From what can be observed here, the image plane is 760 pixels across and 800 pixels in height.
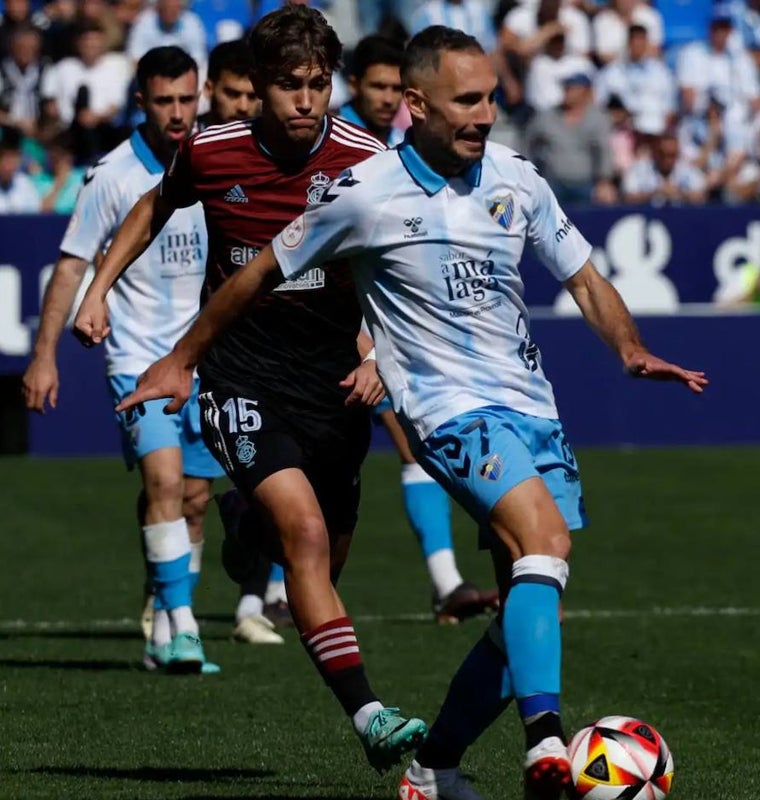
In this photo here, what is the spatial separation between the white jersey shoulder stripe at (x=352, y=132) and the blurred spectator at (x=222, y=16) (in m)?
13.8

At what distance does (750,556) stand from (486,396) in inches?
272

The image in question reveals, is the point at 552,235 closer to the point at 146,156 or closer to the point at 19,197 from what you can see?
the point at 146,156

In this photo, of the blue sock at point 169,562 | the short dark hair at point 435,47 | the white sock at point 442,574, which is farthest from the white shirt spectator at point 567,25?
the short dark hair at point 435,47

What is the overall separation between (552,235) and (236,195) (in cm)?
123

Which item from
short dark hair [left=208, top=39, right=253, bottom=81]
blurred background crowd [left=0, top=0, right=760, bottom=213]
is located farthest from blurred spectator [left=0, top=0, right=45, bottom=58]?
short dark hair [left=208, top=39, right=253, bottom=81]

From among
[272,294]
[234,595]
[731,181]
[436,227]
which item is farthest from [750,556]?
[731,181]

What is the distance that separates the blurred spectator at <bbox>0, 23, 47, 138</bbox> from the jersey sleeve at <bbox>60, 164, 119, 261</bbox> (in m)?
10.9

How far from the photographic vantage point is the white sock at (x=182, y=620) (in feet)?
27.5

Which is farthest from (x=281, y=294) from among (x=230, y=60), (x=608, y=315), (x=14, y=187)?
(x=14, y=187)

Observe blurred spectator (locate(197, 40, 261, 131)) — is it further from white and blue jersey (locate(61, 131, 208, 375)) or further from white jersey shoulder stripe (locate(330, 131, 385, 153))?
white jersey shoulder stripe (locate(330, 131, 385, 153))

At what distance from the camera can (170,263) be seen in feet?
28.9

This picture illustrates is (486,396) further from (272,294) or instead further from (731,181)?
(731,181)

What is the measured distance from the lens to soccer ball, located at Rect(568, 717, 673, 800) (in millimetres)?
5332

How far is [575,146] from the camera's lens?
1952cm
